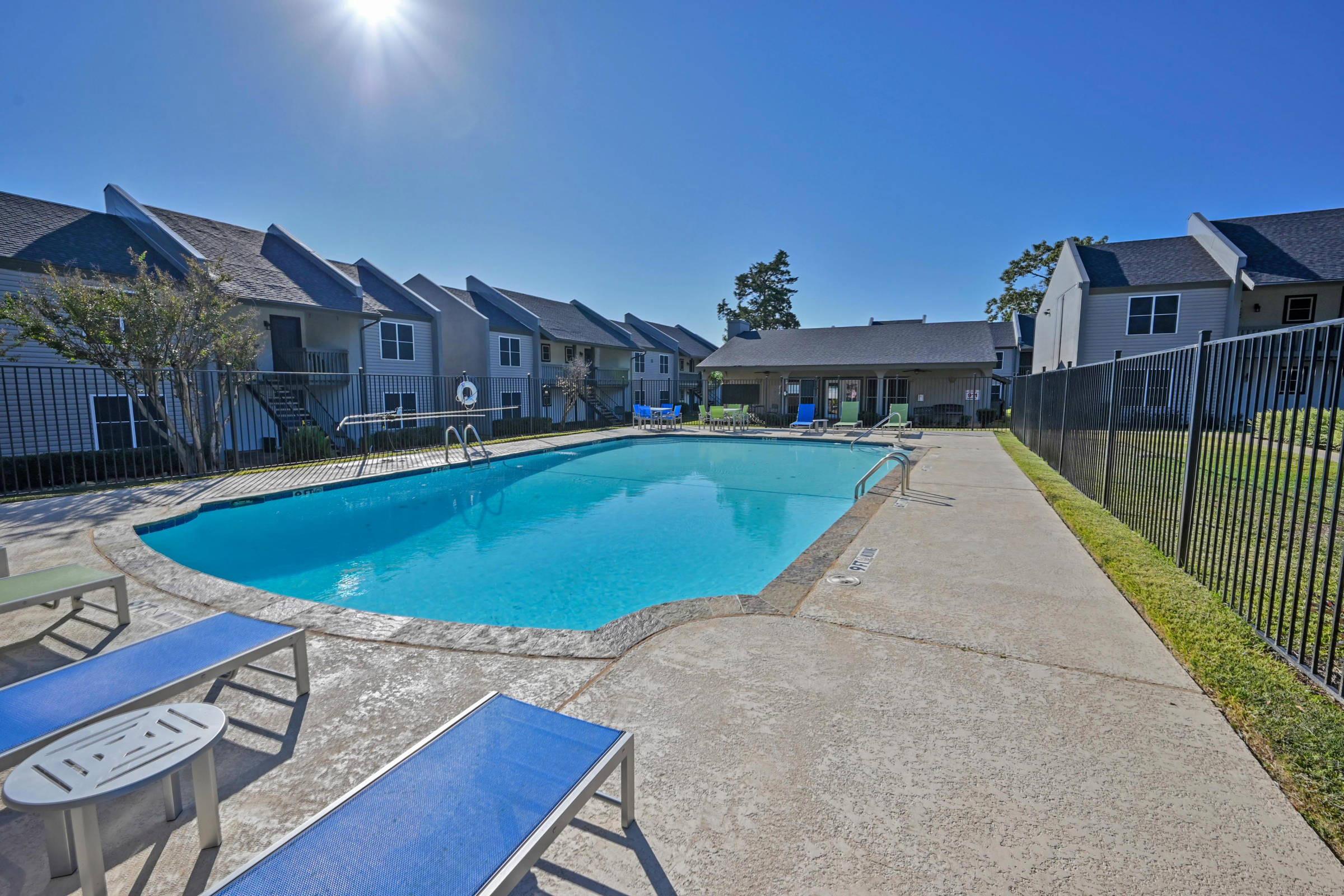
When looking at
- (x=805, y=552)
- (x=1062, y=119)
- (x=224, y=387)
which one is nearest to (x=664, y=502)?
(x=805, y=552)

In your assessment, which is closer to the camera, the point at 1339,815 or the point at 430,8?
the point at 1339,815

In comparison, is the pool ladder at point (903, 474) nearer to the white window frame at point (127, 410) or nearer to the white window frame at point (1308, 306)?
the white window frame at point (127, 410)

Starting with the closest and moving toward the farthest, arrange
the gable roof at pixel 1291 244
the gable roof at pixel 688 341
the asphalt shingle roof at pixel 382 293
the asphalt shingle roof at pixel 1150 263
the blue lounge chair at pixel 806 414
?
the gable roof at pixel 1291 244
the asphalt shingle roof at pixel 1150 263
the asphalt shingle roof at pixel 382 293
the blue lounge chair at pixel 806 414
the gable roof at pixel 688 341

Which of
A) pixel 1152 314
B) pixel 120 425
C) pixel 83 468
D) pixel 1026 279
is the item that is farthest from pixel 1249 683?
pixel 1026 279

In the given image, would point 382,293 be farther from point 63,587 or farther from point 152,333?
point 63,587

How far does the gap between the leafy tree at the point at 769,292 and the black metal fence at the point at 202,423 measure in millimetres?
31414

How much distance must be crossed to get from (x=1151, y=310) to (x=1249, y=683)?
72.6 feet

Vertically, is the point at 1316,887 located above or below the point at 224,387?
below

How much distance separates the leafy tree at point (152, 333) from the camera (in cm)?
937

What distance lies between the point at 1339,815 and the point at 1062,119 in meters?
16.2

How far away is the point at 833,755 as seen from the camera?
7.41ft

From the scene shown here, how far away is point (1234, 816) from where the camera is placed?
1.91 metres

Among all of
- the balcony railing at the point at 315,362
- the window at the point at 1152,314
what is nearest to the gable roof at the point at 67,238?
the balcony railing at the point at 315,362

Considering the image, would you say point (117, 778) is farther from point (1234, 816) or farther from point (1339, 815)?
point (1339, 815)
